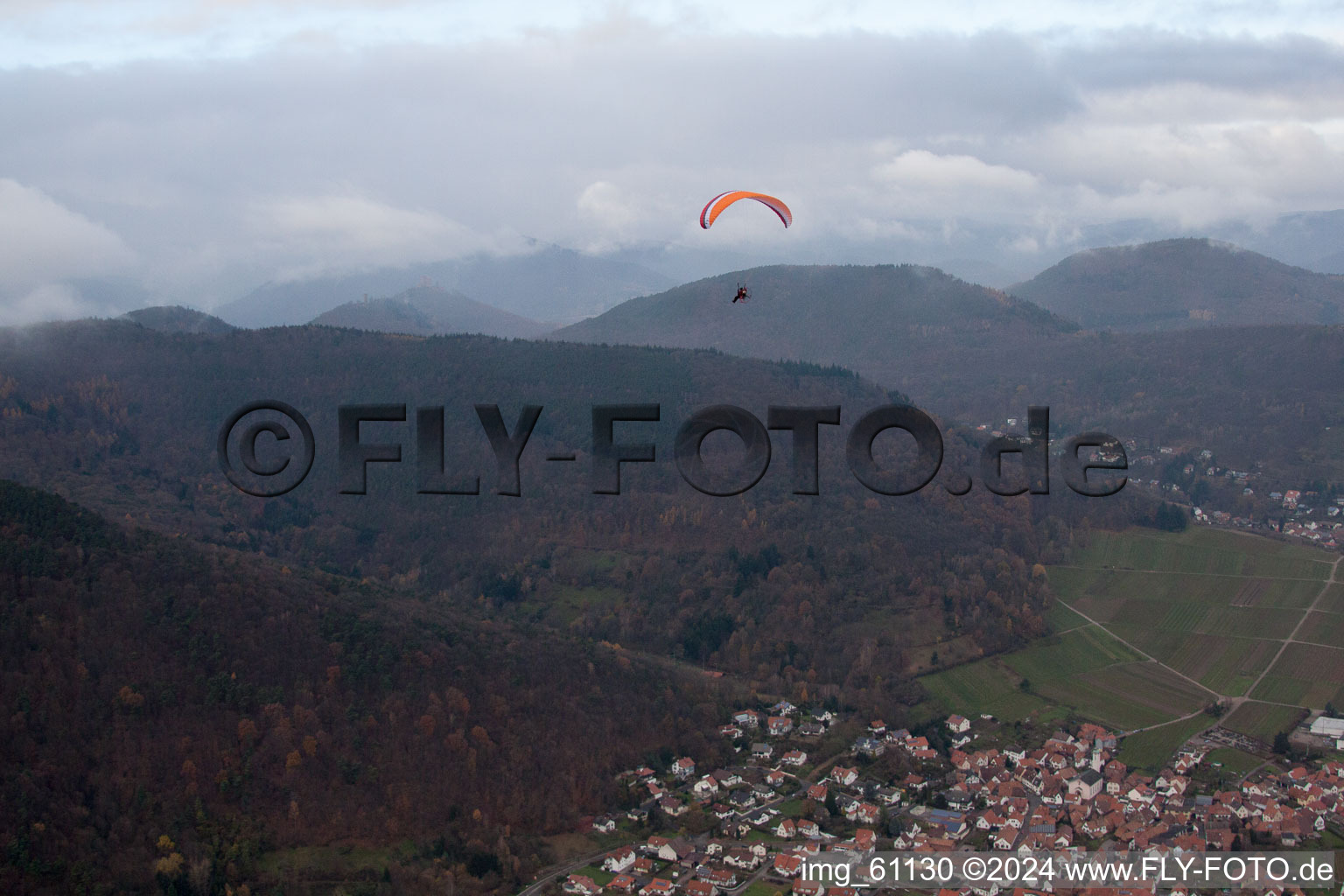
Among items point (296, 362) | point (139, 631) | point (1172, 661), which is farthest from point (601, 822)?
point (296, 362)

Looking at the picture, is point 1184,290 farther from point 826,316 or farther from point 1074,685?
point 1074,685

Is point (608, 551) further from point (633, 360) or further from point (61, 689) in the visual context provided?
point (61, 689)

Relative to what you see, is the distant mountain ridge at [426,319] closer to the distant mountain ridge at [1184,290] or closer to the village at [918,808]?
the distant mountain ridge at [1184,290]

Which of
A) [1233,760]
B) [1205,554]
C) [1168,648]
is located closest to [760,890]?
[1233,760]

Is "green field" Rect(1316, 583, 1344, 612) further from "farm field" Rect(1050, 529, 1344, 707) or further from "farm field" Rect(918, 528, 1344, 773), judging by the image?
"farm field" Rect(1050, 529, 1344, 707)

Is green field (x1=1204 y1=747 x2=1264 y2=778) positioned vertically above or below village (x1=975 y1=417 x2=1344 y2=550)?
below

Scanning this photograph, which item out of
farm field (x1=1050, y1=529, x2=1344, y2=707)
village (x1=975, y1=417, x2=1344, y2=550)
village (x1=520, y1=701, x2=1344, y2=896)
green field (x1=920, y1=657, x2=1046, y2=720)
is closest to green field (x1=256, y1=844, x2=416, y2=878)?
village (x1=520, y1=701, x2=1344, y2=896)

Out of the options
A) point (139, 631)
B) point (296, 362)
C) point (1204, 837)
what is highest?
point (296, 362)

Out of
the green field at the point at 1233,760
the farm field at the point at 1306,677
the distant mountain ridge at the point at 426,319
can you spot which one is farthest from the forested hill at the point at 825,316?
the green field at the point at 1233,760
